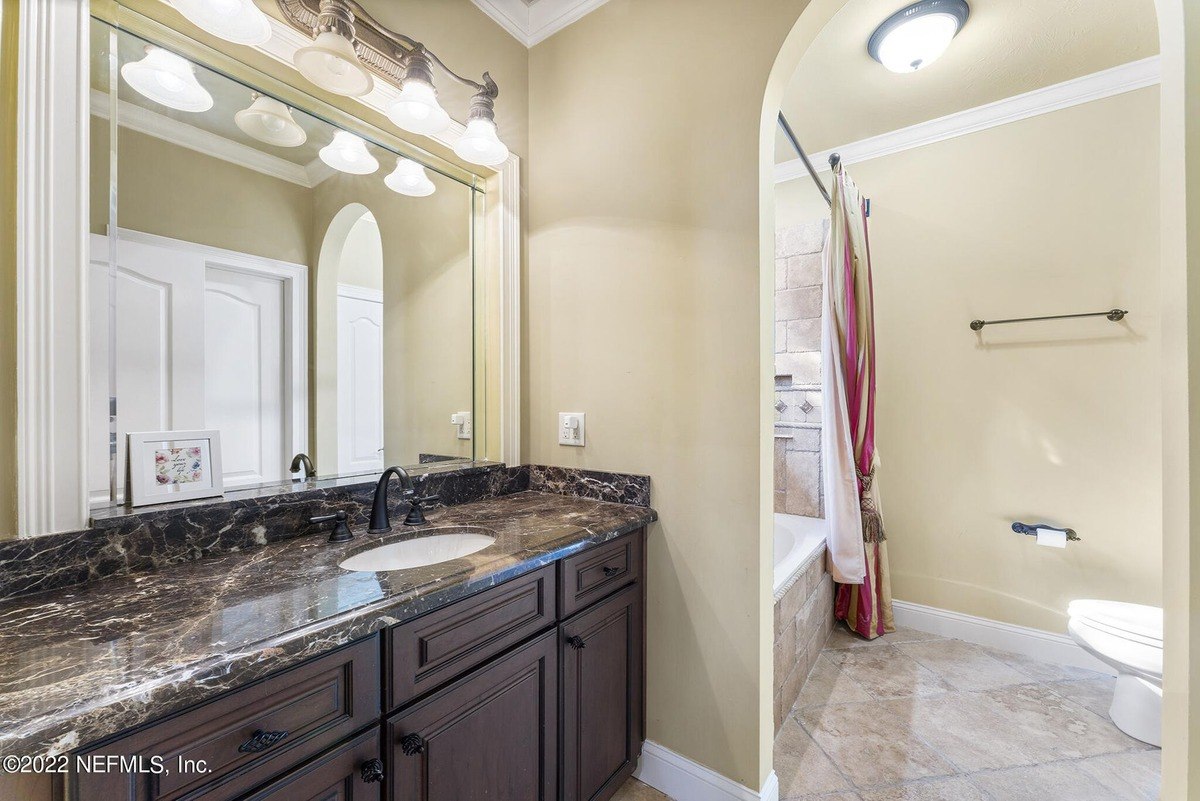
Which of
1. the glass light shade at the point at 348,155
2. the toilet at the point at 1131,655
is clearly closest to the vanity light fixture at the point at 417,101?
the glass light shade at the point at 348,155

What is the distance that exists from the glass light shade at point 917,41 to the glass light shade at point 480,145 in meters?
1.54

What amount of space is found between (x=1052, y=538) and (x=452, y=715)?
260 centimetres

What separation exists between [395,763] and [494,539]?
494 mm

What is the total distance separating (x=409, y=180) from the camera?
1611 mm

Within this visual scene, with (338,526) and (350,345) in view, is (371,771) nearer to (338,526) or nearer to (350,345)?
(338,526)

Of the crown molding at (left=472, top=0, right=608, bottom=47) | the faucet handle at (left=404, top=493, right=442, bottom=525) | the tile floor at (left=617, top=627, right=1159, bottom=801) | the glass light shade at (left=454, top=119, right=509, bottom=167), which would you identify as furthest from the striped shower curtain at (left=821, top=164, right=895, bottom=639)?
the faucet handle at (left=404, top=493, right=442, bottom=525)

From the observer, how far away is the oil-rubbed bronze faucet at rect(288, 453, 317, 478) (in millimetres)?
1306

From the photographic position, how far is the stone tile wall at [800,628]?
1.71m

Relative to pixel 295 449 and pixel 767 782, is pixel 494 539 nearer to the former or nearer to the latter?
pixel 295 449

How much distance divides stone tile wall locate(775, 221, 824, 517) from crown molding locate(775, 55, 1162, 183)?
432 mm

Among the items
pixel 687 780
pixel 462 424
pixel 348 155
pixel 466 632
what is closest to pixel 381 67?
pixel 348 155

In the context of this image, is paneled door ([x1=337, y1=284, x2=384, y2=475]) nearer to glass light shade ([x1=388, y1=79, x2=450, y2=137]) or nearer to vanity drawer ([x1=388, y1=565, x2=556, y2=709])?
glass light shade ([x1=388, y1=79, x2=450, y2=137])

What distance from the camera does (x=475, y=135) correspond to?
1505 mm

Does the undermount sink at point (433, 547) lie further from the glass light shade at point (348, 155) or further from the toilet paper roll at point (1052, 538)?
→ the toilet paper roll at point (1052, 538)
